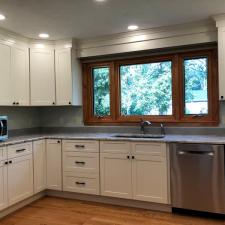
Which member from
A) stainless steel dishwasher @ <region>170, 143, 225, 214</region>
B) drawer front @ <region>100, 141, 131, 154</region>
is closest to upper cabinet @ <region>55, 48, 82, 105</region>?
drawer front @ <region>100, 141, 131, 154</region>

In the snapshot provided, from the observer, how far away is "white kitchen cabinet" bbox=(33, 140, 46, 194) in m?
3.58

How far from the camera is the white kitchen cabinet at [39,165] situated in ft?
11.7

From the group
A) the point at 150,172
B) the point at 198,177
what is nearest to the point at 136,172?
the point at 150,172

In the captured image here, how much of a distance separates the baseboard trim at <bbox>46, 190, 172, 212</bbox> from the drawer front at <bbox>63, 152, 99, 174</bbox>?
1.19 feet

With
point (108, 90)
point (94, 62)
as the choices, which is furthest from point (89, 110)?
point (94, 62)

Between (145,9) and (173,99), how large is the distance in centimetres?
136

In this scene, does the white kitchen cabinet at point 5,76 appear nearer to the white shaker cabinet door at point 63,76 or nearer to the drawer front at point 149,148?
the white shaker cabinet door at point 63,76

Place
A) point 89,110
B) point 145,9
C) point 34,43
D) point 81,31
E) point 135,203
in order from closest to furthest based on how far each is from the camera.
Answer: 1. point 145,9
2. point 135,203
3. point 81,31
4. point 34,43
5. point 89,110

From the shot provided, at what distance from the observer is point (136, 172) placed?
10.8 ft

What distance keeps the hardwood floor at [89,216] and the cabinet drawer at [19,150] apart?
0.71 metres

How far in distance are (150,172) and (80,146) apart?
101 cm

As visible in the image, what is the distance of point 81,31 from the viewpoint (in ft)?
11.9

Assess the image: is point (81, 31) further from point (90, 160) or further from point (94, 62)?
point (90, 160)

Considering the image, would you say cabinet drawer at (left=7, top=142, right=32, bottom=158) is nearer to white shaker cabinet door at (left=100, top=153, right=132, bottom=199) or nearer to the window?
white shaker cabinet door at (left=100, top=153, right=132, bottom=199)
